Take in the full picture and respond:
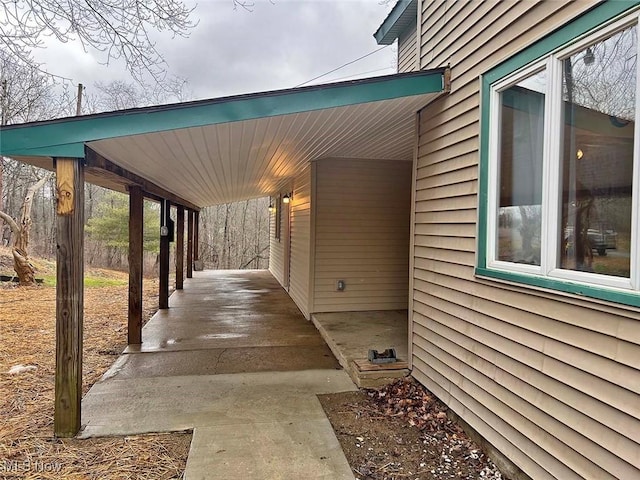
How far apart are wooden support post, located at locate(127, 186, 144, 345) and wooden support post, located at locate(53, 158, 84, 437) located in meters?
2.05

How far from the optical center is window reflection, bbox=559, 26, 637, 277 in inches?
70.6

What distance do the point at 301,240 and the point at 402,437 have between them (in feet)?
15.9

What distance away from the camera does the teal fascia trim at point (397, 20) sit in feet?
19.1

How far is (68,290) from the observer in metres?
2.79

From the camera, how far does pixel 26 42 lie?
187 inches

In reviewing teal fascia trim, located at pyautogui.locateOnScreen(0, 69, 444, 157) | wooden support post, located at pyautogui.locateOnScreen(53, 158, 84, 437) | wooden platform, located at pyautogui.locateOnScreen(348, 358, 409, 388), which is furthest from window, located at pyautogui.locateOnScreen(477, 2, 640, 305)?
wooden support post, located at pyautogui.locateOnScreen(53, 158, 84, 437)

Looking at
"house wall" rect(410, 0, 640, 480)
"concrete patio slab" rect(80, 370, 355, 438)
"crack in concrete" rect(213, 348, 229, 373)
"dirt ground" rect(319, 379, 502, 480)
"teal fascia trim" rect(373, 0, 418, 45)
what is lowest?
"dirt ground" rect(319, 379, 502, 480)

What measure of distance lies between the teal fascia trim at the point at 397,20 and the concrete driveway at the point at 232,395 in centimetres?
489

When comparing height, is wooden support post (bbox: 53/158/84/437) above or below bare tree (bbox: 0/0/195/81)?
below

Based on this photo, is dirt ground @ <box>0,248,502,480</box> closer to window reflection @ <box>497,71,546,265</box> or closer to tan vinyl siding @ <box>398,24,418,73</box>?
window reflection @ <box>497,71,546,265</box>

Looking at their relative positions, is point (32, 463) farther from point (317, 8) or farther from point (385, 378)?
point (317, 8)

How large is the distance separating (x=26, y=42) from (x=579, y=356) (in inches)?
245

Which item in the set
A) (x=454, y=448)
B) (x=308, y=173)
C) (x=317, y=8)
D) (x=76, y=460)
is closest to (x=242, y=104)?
(x=76, y=460)

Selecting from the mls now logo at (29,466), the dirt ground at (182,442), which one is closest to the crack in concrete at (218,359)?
the dirt ground at (182,442)
